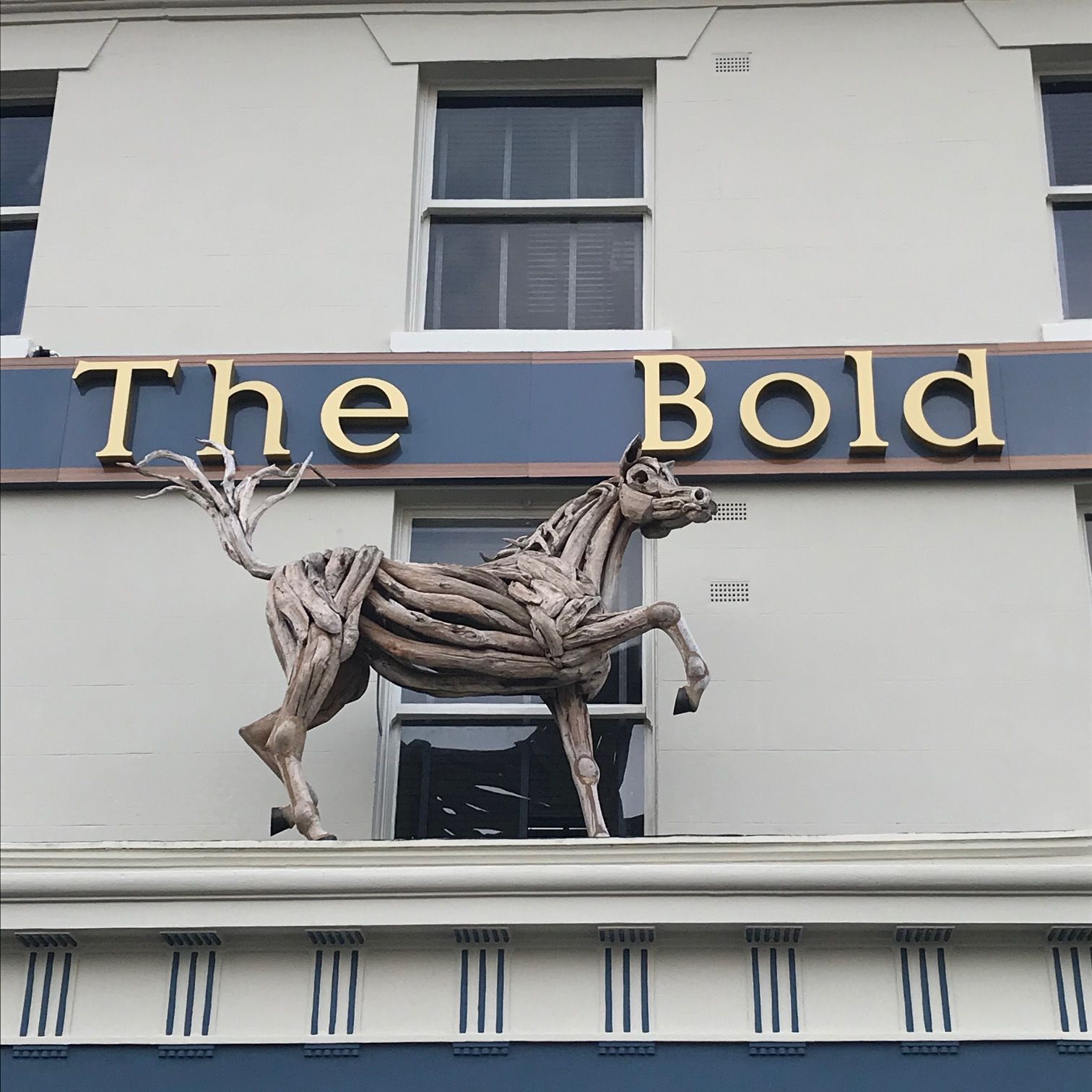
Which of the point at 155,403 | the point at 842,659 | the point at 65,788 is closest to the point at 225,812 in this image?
the point at 65,788

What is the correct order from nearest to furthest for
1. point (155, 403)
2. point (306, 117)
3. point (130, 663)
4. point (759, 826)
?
point (759, 826)
point (130, 663)
point (155, 403)
point (306, 117)

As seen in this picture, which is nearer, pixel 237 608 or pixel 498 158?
pixel 237 608

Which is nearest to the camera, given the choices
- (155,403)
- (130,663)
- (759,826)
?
(759,826)

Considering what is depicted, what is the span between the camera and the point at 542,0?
12172mm

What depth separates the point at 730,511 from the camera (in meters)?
10.5

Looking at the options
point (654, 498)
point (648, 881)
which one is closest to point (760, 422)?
point (654, 498)

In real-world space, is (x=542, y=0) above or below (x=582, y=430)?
above

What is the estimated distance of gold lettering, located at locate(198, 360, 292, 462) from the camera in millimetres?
10641

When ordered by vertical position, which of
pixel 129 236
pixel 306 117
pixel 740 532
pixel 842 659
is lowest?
pixel 842 659

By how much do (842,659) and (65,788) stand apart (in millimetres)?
3987

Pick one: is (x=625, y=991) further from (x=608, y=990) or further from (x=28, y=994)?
(x=28, y=994)

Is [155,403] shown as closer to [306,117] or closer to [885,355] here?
[306,117]

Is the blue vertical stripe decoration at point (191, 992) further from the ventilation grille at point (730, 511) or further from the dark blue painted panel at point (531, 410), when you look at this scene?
the ventilation grille at point (730, 511)

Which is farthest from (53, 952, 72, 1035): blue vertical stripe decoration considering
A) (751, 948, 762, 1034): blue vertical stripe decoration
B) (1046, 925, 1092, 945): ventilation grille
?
(1046, 925, 1092, 945): ventilation grille
